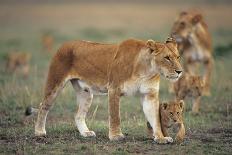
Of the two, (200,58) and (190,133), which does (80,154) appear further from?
(200,58)

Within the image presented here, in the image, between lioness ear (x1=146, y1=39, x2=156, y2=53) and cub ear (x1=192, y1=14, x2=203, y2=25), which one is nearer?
lioness ear (x1=146, y1=39, x2=156, y2=53)

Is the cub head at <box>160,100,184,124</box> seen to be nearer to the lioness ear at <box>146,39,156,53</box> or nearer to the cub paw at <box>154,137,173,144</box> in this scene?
the cub paw at <box>154,137,173,144</box>

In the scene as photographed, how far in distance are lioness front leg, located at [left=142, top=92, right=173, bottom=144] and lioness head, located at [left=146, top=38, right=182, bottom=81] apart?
0.35 meters

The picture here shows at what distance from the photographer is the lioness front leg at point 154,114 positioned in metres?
9.30

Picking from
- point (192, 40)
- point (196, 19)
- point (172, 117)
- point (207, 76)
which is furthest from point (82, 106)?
point (196, 19)

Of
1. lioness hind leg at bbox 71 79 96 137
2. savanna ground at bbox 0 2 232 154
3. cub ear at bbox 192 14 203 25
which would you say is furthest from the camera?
cub ear at bbox 192 14 203 25

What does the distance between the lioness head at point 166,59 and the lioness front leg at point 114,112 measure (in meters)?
0.66

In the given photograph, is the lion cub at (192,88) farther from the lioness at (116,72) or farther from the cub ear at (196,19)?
the cub ear at (196,19)

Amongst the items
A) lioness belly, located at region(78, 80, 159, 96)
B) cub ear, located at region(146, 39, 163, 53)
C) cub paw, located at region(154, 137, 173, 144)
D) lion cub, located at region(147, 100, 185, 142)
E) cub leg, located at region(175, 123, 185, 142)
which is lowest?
cub paw, located at region(154, 137, 173, 144)

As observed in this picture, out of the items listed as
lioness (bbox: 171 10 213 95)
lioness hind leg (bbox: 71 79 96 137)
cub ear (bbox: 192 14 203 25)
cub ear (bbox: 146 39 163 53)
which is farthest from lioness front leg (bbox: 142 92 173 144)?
cub ear (bbox: 192 14 203 25)

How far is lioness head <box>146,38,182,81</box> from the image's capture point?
30.3 ft

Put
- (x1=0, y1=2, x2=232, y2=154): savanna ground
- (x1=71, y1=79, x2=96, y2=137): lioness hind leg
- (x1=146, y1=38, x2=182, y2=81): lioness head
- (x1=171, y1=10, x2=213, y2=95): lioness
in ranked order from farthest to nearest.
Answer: (x1=171, y1=10, x2=213, y2=95): lioness
(x1=71, y1=79, x2=96, y2=137): lioness hind leg
(x1=146, y1=38, x2=182, y2=81): lioness head
(x1=0, y1=2, x2=232, y2=154): savanna ground

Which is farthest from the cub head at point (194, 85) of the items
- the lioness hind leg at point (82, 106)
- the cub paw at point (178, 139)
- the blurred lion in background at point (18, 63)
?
the blurred lion in background at point (18, 63)

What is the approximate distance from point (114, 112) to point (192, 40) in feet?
21.7
